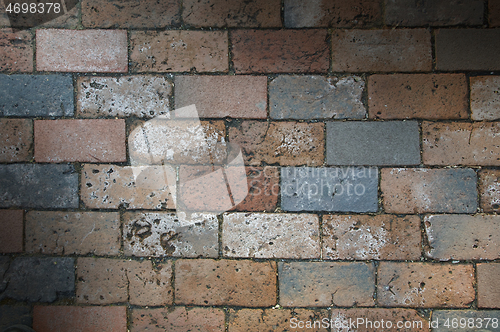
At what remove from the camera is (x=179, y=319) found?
1.20m

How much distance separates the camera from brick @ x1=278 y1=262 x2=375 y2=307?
Result: 119 centimetres

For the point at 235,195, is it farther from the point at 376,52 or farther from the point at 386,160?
the point at 376,52

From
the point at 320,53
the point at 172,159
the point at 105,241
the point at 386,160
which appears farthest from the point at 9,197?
the point at 386,160

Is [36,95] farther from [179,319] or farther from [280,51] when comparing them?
[179,319]

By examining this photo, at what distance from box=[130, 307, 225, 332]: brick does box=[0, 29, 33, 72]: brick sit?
1449 mm

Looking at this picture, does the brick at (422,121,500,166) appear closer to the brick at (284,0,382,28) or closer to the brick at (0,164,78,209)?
the brick at (284,0,382,28)

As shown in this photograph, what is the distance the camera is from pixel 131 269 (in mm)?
1203

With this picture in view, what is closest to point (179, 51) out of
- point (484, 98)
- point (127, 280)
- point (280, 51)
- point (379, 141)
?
point (280, 51)

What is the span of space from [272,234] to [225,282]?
1.18 ft

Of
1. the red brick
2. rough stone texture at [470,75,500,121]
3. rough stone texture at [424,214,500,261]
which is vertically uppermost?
rough stone texture at [470,75,500,121]

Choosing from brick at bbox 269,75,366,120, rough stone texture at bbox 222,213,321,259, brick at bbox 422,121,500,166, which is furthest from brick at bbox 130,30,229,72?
brick at bbox 422,121,500,166

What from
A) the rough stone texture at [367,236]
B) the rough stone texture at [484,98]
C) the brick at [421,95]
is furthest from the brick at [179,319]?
the rough stone texture at [484,98]

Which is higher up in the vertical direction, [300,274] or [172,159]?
[172,159]

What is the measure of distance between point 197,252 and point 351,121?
42.1 inches
